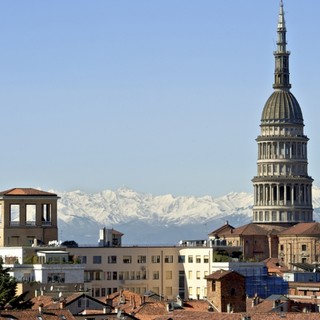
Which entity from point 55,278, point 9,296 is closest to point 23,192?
point 55,278

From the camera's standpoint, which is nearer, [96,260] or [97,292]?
[97,292]

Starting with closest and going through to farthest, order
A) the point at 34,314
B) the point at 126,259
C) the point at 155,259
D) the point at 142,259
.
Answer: the point at 34,314, the point at 126,259, the point at 142,259, the point at 155,259

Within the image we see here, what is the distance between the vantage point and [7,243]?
15175 centimetres

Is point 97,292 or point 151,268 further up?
point 151,268

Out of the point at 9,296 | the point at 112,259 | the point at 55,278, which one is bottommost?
the point at 9,296

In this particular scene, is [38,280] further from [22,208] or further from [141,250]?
[141,250]

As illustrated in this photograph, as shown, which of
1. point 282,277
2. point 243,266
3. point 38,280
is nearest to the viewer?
point 38,280

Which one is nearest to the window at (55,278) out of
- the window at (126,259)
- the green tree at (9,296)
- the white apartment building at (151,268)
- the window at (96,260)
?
the green tree at (9,296)

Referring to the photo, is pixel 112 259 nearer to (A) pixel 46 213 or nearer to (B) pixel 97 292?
(B) pixel 97 292

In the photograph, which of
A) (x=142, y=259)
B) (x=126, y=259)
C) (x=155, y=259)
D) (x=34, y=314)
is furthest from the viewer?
(x=155, y=259)

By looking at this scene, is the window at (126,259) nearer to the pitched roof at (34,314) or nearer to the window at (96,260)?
the window at (96,260)

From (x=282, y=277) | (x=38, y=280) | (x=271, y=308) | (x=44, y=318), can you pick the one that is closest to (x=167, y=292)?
(x=282, y=277)

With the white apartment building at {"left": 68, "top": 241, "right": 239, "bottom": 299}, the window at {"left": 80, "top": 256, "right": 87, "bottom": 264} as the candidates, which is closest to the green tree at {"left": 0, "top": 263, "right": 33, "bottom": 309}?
the window at {"left": 80, "top": 256, "right": 87, "bottom": 264}

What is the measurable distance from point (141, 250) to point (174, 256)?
4.07 meters
